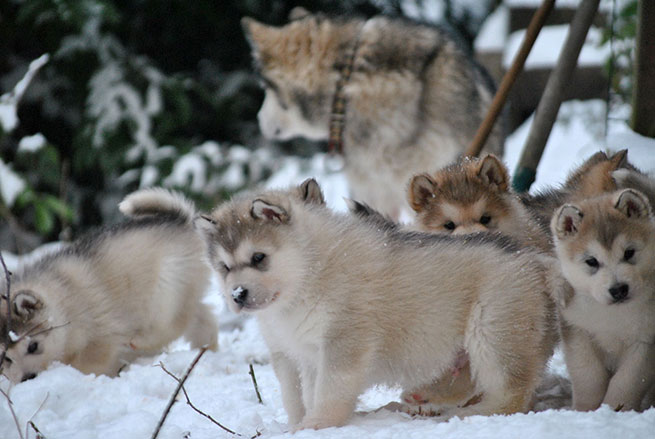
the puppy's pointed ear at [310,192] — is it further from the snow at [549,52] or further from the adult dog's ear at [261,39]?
the snow at [549,52]

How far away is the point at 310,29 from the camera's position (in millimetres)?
6238

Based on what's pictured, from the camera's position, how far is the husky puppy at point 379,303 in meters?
2.85

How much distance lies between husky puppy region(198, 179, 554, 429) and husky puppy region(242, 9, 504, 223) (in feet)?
9.23

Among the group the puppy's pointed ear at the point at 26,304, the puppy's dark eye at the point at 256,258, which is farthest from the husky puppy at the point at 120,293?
the puppy's dark eye at the point at 256,258

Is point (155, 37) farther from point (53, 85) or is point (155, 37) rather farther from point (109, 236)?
point (109, 236)

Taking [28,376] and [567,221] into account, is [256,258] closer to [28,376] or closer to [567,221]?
[567,221]

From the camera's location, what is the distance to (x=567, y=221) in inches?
120

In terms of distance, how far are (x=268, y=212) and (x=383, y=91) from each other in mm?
3086

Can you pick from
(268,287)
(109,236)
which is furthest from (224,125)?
(268,287)

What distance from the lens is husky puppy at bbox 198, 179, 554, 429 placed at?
9.34 ft

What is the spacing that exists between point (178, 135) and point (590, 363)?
6412 millimetres

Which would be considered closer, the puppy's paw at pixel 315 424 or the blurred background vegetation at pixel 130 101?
the puppy's paw at pixel 315 424

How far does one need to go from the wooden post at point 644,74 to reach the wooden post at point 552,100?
15.5 inches

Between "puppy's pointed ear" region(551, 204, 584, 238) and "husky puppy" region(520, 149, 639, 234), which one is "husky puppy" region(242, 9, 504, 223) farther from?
"puppy's pointed ear" region(551, 204, 584, 238)
